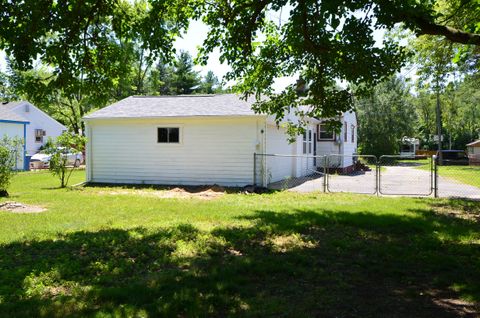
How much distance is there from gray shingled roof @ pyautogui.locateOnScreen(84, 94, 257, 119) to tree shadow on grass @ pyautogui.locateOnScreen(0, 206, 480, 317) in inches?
357

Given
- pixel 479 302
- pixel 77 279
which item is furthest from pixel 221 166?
pixel 479 302

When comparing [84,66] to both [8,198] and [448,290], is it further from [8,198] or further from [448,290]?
[448,290]

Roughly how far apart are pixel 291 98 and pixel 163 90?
157ft

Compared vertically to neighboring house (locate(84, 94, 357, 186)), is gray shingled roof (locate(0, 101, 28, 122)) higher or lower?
higher

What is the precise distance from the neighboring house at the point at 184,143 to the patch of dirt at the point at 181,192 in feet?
3.97

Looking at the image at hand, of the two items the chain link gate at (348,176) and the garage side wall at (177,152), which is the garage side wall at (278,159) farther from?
the chain link gate at (348,176)

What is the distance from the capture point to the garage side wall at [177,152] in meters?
16.6

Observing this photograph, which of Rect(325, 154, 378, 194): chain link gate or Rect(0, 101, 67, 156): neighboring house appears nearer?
Rect(325, 154, 378, 194): chain link gate

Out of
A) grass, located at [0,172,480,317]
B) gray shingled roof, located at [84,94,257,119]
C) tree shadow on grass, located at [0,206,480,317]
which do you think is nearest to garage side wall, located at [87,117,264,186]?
gray shingled roof, located at [84,94,257,119]

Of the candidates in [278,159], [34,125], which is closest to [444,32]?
[278,159]

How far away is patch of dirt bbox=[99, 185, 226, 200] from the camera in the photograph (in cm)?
1403

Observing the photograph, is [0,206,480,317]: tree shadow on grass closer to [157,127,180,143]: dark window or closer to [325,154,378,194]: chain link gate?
[325,154,378,194]: chain link gate

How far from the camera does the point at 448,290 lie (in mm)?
4953

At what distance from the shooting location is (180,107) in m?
18.4
